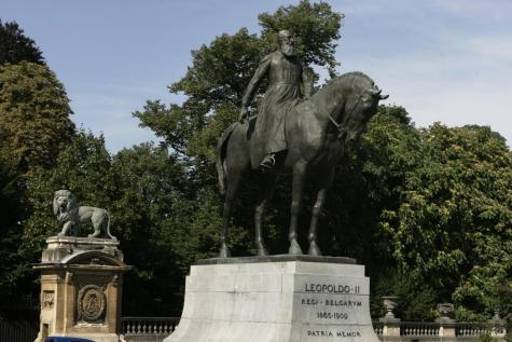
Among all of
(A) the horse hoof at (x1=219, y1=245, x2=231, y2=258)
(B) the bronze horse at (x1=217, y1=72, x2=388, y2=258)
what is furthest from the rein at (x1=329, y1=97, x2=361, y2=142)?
(A) the horse hoof at (x1=219, y1=245, x2=231, y2=258)

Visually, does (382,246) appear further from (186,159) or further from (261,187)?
(261,187)

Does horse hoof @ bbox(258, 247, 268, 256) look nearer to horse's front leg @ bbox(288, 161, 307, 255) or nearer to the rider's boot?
horse's front leg @ bbox(288, 161, 307, 255)

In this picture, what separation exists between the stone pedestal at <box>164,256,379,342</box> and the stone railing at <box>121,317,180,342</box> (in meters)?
18.9

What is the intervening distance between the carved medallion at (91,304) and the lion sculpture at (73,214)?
1957 mm

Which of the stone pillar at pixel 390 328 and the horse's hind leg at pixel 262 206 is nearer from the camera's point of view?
the horse's hind leg at pixel 262 206

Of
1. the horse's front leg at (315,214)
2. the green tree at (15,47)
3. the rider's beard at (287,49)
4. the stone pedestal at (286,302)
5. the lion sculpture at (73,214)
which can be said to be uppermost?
Answer: the green tree at (15,47)

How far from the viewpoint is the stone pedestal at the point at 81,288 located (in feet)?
115

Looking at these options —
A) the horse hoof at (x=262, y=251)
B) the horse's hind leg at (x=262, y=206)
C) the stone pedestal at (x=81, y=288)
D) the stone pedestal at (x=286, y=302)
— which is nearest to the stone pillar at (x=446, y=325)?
the stone pedestal at (x=81, y=288)

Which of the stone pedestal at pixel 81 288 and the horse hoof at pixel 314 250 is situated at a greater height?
the horse hoof at pixel 314 250

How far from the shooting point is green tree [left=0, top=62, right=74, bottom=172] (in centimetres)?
5109

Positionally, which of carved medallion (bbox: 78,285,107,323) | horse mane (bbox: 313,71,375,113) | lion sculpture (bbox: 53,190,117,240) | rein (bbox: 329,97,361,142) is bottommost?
carved medallion (bbox: 78,285,107,323)

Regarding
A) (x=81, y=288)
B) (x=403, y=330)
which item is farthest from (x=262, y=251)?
(x=403, y=330)

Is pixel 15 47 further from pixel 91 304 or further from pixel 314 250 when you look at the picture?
pixel 314 250

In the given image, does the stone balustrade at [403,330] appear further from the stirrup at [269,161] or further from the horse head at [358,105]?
the horse head at [358,105]
